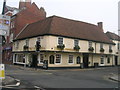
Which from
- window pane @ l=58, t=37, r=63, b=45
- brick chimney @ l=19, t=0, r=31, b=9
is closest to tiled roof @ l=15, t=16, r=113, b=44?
window pane @ l=58, t=37, r=63, b=45

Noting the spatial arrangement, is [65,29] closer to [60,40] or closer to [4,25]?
[60,40]

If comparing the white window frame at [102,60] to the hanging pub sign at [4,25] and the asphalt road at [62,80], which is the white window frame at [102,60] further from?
the hanging pub sign at [4,25]

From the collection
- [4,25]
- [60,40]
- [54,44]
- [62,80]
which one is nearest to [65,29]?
[60,40]

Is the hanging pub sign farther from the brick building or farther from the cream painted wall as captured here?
the brick building

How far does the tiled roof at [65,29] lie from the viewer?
90.8 ft

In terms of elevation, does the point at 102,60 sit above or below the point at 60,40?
below

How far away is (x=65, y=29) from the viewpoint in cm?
2934

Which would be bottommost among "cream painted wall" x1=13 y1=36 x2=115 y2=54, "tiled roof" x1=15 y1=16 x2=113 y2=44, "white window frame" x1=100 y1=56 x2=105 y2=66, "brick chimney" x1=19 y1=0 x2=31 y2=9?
"white window frame" x1=100 y1=56 x2=105 y2=66

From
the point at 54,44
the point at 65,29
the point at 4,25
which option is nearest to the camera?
the point at 4,25

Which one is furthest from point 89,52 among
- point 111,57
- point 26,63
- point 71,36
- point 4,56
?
point 4,56

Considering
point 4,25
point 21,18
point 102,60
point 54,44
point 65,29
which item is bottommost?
point 102,60

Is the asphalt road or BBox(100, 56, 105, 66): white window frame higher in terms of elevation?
BBox(100, 56, 105, 66): white window frame

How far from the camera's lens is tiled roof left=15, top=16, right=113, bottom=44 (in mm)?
27688

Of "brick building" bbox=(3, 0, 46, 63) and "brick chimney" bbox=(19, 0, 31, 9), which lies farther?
"brick chimney" bbox=(19, 0, 31, 9)
